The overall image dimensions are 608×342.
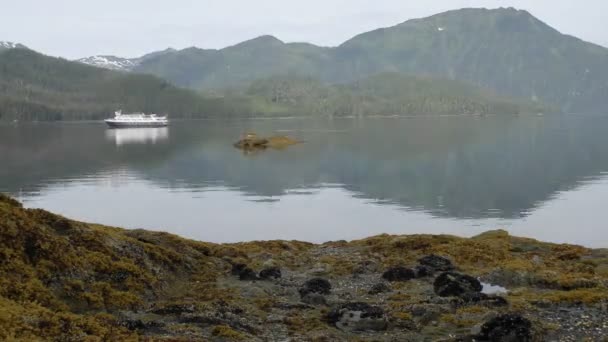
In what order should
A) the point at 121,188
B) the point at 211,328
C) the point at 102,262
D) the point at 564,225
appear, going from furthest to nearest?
the point at 121,188
the point at 564,225
the point at 102,262
the point at 211,328

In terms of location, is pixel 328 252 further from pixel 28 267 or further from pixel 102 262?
pixel 28 267

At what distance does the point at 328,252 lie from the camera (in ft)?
135

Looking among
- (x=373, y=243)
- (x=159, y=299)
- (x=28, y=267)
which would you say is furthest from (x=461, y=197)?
(x=28, y=267)

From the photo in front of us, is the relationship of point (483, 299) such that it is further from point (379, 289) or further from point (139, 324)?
point (139, 324)

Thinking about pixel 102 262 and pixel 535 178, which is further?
pixel 535 178

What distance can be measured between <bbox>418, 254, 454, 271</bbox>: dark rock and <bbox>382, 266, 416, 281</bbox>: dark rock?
218cm

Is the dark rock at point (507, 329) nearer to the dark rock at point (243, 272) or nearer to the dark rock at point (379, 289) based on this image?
the dark rock at point (379, 289)

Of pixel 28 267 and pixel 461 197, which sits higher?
pixel 28 267

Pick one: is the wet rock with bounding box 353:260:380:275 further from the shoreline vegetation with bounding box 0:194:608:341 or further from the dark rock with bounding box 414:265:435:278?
the dark rock with bounding box 414:265:435:278

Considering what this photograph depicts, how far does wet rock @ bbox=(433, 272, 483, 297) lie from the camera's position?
92.2 feet

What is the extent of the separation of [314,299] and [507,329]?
8.85 meters

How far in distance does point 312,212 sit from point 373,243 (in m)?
24.7

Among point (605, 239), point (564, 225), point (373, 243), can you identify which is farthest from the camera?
point (564, 225)

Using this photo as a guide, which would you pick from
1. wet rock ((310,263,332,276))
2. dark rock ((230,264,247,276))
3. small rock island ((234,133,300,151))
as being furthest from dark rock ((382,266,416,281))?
small rock island ((234,133,300,151))
